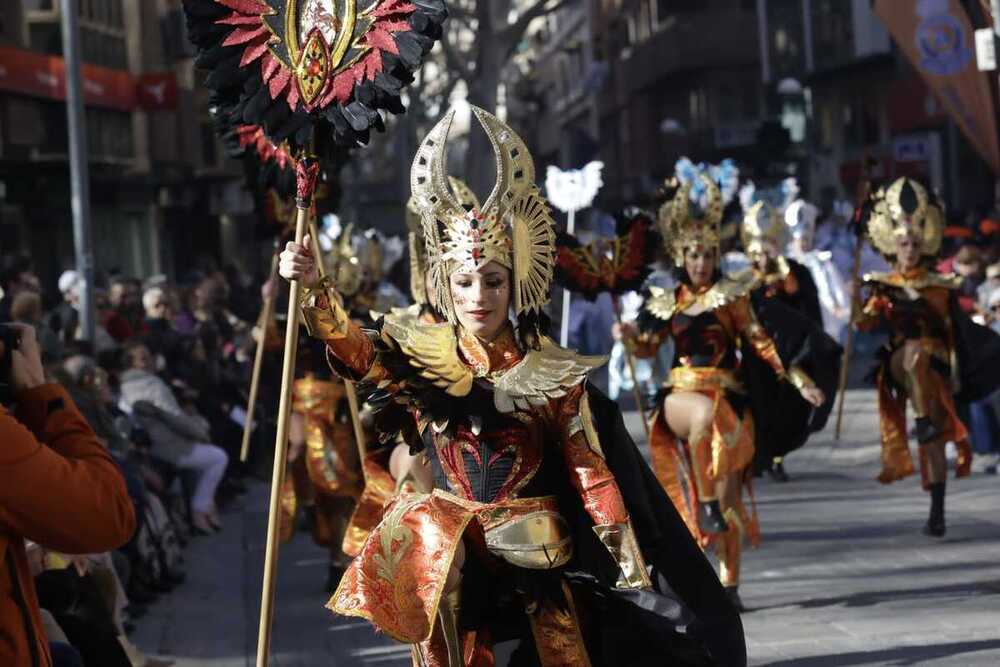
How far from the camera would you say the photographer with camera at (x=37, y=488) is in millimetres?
3928

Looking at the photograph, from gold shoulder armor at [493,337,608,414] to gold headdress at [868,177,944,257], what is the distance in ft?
20.5

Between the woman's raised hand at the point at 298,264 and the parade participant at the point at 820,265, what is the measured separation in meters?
14.2

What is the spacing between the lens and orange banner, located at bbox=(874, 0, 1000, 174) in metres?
18.3

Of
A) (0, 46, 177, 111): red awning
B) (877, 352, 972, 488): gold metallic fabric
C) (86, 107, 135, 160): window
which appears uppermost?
(0, 46, 177, 111): red awning

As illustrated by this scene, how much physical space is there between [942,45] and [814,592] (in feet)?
30.1

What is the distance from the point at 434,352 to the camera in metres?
6.52

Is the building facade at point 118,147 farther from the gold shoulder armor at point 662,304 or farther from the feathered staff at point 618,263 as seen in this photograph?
the gold shoulder armor at point 662,304

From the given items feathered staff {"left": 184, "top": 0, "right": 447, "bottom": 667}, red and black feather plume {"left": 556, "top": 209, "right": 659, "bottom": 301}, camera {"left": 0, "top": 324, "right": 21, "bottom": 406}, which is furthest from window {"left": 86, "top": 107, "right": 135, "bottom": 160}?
camera {"left": 0, "top": 324, "right": 21, "bottom": 406}

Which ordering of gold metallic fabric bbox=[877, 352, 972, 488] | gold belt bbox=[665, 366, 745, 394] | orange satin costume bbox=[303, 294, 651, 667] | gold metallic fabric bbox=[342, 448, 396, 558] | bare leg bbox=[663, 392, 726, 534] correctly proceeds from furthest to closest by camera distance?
gold metallic fabric bbox=[877, 352, 972, 488], gold belt bbox=[665, 366, 745, 394], bare leg bbox=[663, 392, 726, 534], gold metallic fabric bbox=[342, 448, 396, 558], orange satin costume bbox=[303, 294, 651, 667]

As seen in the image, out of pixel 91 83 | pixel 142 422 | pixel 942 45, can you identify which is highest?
pixel 91 83

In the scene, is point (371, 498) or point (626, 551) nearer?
point (626, 551)

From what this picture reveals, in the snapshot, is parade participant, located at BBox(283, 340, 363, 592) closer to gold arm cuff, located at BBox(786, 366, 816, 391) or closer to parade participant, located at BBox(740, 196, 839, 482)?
parade participant, located at BBox(740, 196, 839, 482)

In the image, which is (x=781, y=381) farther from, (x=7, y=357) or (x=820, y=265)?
(x=820, y=265)

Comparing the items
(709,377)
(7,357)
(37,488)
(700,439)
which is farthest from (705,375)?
(37,488)
